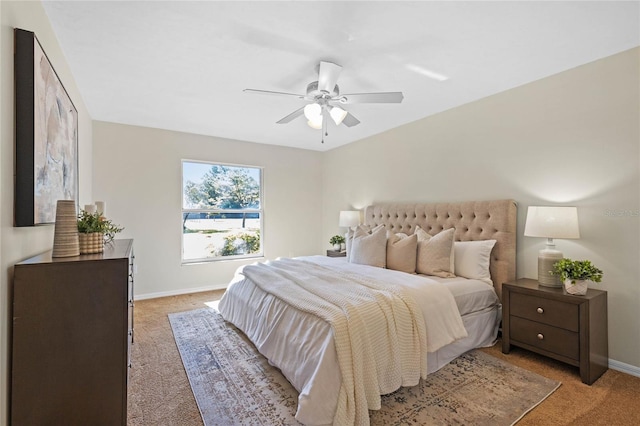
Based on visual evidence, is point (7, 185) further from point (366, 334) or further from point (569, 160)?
point (569, 160)

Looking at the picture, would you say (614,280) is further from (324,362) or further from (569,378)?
(324,362)

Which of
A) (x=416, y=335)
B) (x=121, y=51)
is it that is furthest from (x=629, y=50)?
(x=121, y=51)

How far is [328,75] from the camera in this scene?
2.39 metres

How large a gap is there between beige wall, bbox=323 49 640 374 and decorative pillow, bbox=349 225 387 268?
41.5 inches

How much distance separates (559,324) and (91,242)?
3.34 meters

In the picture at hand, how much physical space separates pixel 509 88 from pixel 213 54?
9.39 feet

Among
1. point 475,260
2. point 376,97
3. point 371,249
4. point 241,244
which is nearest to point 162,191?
point 241,244

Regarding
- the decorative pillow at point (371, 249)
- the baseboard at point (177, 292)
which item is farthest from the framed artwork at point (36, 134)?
the baseboard at point (177, 292)

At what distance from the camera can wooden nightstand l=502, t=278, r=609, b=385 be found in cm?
221

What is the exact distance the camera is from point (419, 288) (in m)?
2.36

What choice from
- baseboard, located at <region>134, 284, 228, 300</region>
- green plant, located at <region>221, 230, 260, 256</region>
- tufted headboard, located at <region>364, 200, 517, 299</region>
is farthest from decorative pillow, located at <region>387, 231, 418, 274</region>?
baseboard, located at <region>134, 284, 228, 300</region>

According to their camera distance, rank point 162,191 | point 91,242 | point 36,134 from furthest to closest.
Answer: point 162,191 → point 91,242 → point 36,134

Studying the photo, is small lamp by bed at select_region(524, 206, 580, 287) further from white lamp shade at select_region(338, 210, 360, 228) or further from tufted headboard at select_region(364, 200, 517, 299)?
white lamp shade at select_region(338, 210, 360, 228)

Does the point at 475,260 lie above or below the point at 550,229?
below
